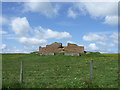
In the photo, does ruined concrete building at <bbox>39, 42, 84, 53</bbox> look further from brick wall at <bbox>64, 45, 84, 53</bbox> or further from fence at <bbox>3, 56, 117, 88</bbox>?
fence at <bbox>3, 56, 117, 88</bbox>

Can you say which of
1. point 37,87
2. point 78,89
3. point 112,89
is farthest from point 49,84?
point 112,89

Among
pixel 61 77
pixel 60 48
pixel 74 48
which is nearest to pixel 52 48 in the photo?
pixel 60 48

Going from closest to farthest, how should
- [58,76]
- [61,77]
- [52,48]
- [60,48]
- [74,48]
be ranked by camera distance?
[61,77], [58,76], [60,48], [74,48], [52,48]

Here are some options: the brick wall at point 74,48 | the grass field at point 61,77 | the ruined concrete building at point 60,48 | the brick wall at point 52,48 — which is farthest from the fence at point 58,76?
the brick wall at point 52,48

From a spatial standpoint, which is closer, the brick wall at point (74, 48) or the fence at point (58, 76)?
the fence at point (58, 76)

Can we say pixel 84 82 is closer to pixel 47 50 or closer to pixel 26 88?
pixel 26 88

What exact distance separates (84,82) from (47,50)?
60.4 meters

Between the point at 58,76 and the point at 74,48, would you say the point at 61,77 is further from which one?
the point at 74,48

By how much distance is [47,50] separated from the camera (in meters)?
75.3

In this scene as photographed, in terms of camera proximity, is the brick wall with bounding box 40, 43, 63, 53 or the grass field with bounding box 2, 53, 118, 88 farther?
the brick wall with bounding box 40, 43, 63, 53

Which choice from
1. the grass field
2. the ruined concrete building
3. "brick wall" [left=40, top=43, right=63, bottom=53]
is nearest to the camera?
the grass field

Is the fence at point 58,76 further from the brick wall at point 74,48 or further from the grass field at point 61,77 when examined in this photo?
the brick wall at point 74,48

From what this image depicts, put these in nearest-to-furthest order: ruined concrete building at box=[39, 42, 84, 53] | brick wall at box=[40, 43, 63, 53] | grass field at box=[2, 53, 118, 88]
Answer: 1. grass field at box=[2, 53, 118, 88]
2. ruined concrete building at box=[39, 42, 84, 53]
3. brick wall at box=[40, 43, 63, 53]

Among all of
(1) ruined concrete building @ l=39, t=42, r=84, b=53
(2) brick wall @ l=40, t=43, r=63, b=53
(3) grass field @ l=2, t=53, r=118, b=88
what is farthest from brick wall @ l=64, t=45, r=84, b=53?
(3) grass field @ l=2, t=53, r=118, b=88
